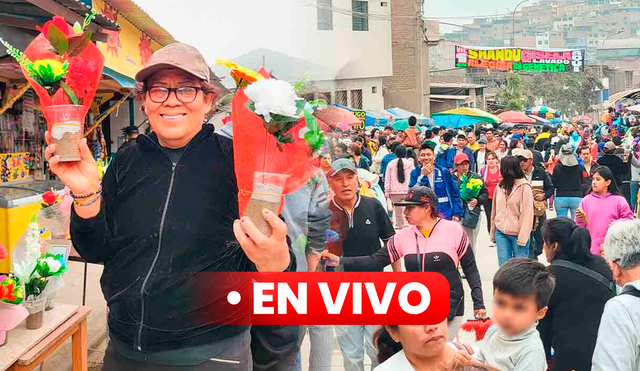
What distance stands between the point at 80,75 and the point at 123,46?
310 inches

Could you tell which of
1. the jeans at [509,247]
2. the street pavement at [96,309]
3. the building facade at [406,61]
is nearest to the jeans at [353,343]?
the street pavement at [96,309]

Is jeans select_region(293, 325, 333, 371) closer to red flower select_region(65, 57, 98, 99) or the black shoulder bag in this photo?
the black shoulder bag

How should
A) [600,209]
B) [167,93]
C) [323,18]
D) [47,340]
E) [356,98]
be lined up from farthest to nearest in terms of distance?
[356,98]
[600,209]
[323,18]
[47,340]
[167,93]

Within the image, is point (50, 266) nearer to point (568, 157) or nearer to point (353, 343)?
point (353, 343)

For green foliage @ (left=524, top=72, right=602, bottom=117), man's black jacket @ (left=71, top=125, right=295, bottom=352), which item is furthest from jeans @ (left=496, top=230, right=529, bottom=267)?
green foliage @ (left=524, top=72, right=602, bottom=117)

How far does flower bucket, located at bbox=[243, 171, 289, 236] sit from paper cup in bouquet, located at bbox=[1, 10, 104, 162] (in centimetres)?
55

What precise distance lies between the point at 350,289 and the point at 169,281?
54 centimetres

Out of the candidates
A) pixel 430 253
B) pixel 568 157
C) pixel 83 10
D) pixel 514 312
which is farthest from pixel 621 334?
pixel 568 157

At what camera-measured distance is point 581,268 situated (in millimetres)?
3875

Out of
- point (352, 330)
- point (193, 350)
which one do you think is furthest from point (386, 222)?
point (193, 350)

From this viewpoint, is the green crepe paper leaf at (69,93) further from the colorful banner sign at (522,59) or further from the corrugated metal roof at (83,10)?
the colorful banner sign at (522,59)

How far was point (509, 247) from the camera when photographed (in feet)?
22.4

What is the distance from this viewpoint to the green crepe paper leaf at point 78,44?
7.00 feet

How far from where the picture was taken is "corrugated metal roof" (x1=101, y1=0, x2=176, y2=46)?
31.3 ft
